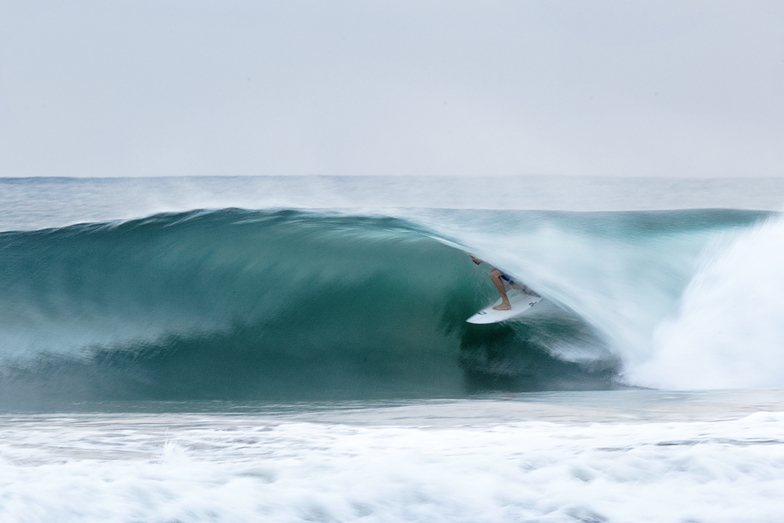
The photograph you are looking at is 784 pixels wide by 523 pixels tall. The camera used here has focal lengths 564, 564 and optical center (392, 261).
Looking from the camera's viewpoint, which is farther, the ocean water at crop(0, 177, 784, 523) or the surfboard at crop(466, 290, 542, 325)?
the surfboard at crop(466, 290, 542, 325)

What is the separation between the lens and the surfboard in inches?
113

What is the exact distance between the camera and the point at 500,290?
2.94 metres

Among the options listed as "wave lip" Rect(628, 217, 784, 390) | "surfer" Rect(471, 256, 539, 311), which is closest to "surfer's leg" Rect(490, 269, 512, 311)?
"surfer" Rect(471, 256, 539, 311)

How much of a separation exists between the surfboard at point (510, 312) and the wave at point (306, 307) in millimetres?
50

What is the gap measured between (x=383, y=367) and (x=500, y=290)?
745 millimetres

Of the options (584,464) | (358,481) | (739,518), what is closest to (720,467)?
(739,518)

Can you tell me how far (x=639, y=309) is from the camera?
9.86 ft

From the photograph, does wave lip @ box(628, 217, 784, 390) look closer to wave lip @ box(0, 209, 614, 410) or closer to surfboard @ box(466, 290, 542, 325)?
wave lip @ box(0, 209, 614, 410)

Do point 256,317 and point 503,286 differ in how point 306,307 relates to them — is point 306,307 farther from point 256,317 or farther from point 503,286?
point 503,286

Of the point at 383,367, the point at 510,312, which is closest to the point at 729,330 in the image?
the point at 510,312

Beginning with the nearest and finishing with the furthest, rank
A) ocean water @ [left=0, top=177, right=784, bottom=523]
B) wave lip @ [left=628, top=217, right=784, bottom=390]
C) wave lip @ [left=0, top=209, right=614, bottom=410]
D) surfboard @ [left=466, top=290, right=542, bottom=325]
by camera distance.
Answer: ocean water @ [left=0, top=177, right=784, bottom=523] → wave lip @ [left=628, top=217, right=784, bottom=390] → wave lip @ [left=0, top=209, right=614, bottom=410] → surfboard @ [left=466, top=290, right=542, bottom=325]

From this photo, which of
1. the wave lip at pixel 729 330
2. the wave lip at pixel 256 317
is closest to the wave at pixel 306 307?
Result: the wave lip at pixel 256 317

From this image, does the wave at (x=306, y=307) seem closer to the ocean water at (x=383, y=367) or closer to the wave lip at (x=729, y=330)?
the ocean water at (x=383, y=367)

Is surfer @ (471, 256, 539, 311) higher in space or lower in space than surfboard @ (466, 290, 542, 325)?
higher
